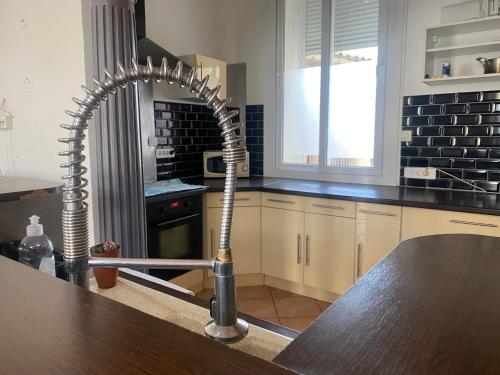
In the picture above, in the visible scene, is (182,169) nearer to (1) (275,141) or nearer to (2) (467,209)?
(1) (275,141)

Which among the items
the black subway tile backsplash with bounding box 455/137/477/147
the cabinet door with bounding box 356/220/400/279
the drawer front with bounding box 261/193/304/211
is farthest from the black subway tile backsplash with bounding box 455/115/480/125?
the drawer front with bounding box 261/193/304/211

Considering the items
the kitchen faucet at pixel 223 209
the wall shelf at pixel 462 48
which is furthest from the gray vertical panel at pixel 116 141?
the wall shelf at pixel 462 48

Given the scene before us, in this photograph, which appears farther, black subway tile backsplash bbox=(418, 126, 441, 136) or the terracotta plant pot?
black subway tile backsplash bbox=(418, 126, 441, 136)

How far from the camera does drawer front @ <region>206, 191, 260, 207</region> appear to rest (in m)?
3.00

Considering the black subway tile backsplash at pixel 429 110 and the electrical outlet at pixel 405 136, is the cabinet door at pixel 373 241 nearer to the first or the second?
the electrical outlet at pixel 405 136

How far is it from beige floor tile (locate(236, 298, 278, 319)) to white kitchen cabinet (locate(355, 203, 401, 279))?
690 millimetres

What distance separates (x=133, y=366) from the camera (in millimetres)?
411

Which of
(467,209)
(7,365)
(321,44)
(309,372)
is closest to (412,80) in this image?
(321,44)

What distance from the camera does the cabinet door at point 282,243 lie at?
290 cm

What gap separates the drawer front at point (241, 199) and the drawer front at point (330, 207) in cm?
43

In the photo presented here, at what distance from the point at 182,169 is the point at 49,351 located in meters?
3.03

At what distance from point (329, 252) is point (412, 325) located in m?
2.18

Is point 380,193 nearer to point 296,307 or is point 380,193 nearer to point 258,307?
point 296,307

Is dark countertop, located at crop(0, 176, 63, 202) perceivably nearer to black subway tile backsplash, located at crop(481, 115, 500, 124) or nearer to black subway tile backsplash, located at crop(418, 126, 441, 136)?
black subway tile backsplash, located at crop(418, 126, 441, 136)
